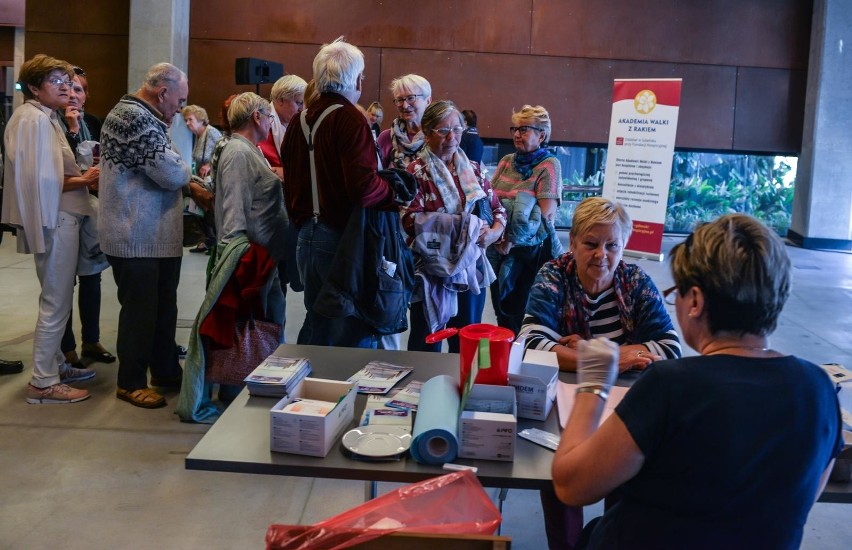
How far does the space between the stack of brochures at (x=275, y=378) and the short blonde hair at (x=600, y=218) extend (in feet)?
3.21

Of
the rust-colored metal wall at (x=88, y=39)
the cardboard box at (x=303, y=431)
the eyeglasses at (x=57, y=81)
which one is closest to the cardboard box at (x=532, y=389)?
the cardboard box at (x=303, y=431)

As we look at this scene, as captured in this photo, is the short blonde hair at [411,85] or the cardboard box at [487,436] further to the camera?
the short blonde hair at [411,85]

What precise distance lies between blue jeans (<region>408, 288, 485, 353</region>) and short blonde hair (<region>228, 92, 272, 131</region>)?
1.10 metres

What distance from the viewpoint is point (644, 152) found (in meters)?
7.52

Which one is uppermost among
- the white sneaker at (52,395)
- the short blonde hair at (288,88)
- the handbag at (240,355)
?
the short blonde hair at (288,88)

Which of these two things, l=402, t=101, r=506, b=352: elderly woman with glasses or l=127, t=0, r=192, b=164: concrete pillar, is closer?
l=402, t=101, r=506, b=352: elderly woman with glasses

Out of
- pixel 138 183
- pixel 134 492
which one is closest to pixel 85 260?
pixel 138 183

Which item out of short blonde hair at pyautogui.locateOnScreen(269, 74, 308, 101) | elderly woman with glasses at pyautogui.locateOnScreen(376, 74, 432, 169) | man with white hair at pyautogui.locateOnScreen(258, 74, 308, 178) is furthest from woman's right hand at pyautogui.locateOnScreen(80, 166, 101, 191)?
elderly woman with glasses at pyautogui.locateOnScreen(376, 74, 432, 169)

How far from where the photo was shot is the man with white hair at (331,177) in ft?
10.0

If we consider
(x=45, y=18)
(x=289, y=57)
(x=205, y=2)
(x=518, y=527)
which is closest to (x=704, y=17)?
(x=289, y=57)

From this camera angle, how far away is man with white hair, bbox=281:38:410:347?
10.0 ft

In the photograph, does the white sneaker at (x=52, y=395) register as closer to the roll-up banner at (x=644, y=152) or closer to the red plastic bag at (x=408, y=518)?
the red plastic bag at (x=408, y=518)

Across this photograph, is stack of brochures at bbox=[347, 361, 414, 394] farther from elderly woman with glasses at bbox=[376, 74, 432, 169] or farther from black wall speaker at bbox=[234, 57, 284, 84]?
black wall speaker at bbox=[234, 57, 284, 84]

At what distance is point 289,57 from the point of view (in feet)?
32.5
